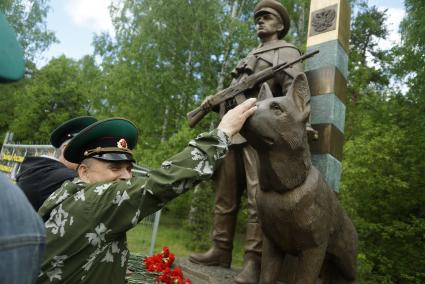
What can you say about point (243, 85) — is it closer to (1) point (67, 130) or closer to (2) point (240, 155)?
(2) point (240, 155)

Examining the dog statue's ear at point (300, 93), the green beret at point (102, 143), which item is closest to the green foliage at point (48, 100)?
the dog statue's ear at point (300, 93)

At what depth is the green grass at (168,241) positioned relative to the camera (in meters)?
7.82

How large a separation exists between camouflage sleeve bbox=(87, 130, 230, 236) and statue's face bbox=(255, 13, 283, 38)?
3.12 metres

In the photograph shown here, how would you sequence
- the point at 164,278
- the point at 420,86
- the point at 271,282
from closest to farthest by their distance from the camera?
1. the point at 271,282
2. the point at 164,278
3. the point at 420,86

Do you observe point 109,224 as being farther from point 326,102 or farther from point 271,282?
point 326,102

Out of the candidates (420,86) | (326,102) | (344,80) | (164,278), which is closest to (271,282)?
(164,278)

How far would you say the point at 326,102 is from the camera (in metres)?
4.12

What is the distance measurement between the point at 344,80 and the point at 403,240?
5408 mm

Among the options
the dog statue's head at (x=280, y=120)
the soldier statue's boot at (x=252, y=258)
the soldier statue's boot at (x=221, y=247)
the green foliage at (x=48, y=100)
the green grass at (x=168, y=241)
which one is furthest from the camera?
the green foliage at (x=48, y=100)

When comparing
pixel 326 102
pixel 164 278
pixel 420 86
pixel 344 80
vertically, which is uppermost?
pixel 420 86

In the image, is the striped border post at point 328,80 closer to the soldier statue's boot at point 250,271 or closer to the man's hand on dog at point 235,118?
the soldier statue's boot at point 250,271

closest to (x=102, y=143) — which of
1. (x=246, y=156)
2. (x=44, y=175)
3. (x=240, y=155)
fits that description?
(x=44, y=175)

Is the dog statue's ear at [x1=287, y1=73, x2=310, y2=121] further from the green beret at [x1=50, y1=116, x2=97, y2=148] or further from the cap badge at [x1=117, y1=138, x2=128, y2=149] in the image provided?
the green beret at [x1=50, y1=116, x2=97, y2=148]

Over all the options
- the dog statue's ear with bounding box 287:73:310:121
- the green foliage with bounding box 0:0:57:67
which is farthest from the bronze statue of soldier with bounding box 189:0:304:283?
the green foliage with bounding box 0:0:57:67
